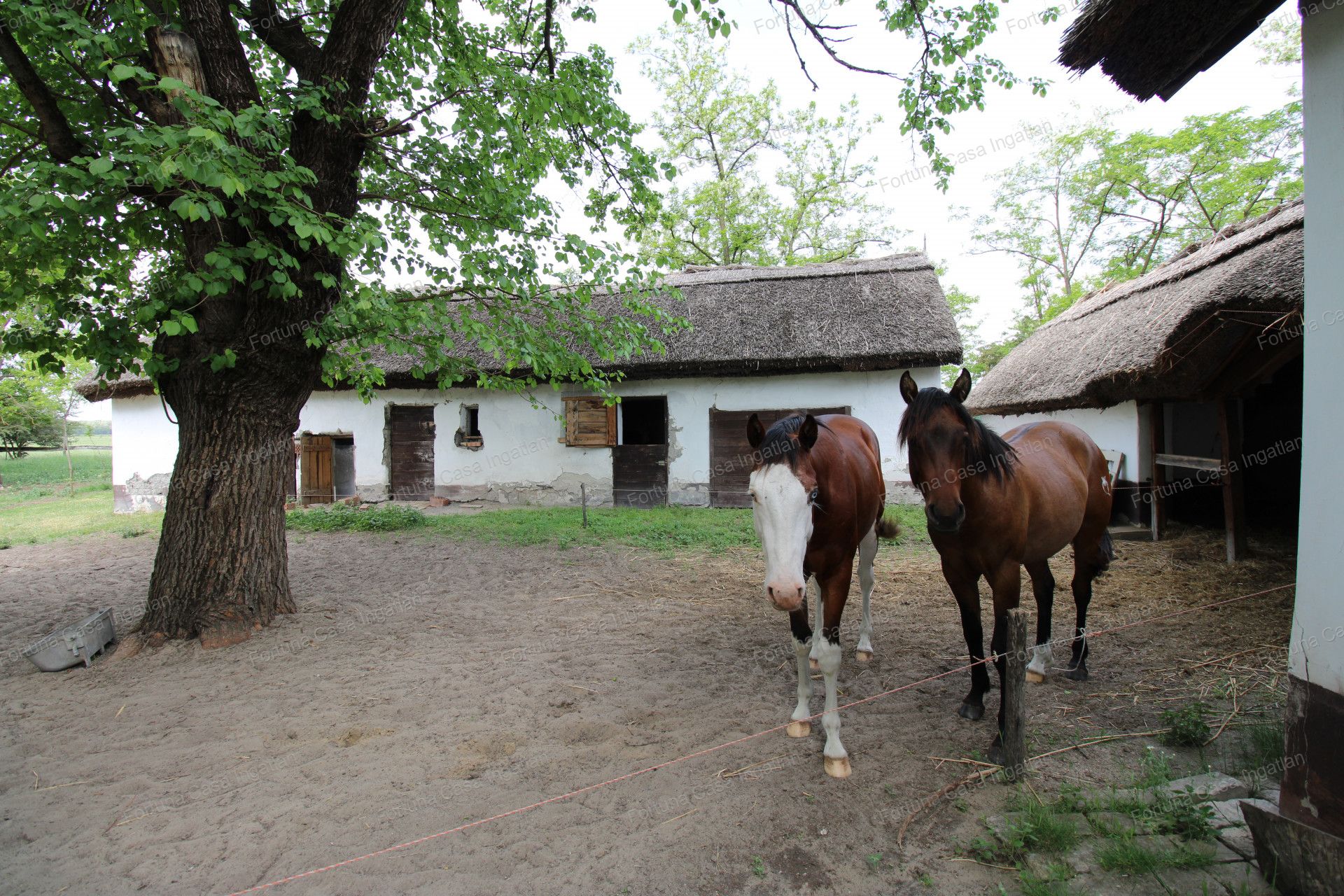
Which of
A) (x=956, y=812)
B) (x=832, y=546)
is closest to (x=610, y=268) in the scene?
(x=832, y=546)

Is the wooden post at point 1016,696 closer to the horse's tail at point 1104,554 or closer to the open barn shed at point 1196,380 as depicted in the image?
the horse's tail at point 1104,554

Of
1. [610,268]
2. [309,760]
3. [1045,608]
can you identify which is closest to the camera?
[309,760]

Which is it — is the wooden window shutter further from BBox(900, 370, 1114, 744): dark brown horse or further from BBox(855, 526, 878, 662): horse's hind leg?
BBox(900, 370, 1114, 744): dark brown horse

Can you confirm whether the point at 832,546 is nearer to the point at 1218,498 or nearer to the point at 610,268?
the point at 610,268

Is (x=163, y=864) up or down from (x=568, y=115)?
down

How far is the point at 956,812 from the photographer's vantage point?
7.11 ft

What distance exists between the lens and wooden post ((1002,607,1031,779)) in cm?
227

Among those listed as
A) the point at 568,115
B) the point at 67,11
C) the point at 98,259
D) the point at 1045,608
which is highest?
the point at 568,115

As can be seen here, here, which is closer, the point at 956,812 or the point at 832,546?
the point at 956,812

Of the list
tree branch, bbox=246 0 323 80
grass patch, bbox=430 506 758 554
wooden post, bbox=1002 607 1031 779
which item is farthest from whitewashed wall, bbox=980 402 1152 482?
tree branch, bbox=246 0 323 80

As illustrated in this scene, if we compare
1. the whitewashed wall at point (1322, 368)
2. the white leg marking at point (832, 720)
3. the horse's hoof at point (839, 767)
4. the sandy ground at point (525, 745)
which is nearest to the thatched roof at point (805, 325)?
the sandy ground at point (525, 745)

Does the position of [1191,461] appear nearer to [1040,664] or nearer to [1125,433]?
[1125,433]

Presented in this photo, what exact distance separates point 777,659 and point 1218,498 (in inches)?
300

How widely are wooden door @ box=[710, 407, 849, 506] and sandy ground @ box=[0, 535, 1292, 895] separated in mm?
4851
